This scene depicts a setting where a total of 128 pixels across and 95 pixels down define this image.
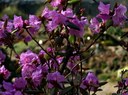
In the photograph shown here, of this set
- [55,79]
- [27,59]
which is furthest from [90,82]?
[27,59]

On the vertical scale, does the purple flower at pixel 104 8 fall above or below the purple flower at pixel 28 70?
above

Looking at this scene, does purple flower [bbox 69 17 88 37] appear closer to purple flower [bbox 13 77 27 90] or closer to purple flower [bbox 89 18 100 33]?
purple flower [bbox 89 18 100 33]

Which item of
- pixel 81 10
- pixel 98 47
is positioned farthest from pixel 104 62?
pixel 81 10

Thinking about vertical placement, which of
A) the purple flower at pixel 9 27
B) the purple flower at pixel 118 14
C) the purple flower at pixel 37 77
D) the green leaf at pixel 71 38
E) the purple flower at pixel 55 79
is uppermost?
the purple flower at pixel 118 14

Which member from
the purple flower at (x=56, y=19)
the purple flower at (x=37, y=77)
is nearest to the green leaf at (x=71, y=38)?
the purple flower at (x=56, y=19)

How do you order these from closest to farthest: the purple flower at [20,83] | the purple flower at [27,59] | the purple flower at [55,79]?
1. the purple flower at [55,79]
2. the purple flower at [20,83]
3. the purple flower at [27,59]

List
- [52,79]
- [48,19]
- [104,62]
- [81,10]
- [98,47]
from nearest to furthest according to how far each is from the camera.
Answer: [52,79] → [48,19] → [81,10] → [104,62] → [98,47]

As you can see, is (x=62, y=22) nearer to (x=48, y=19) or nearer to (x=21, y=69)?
(x=48, y=19)

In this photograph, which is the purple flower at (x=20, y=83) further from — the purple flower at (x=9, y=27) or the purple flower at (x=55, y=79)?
the purple flower at (x=9, y=27)

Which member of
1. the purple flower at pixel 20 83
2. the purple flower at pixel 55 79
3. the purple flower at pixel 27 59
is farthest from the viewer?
the purple flower at pixel 27 59

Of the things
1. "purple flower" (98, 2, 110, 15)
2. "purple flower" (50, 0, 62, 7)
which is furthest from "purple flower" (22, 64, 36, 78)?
"purple flower" (98, 2, 110, 15)
